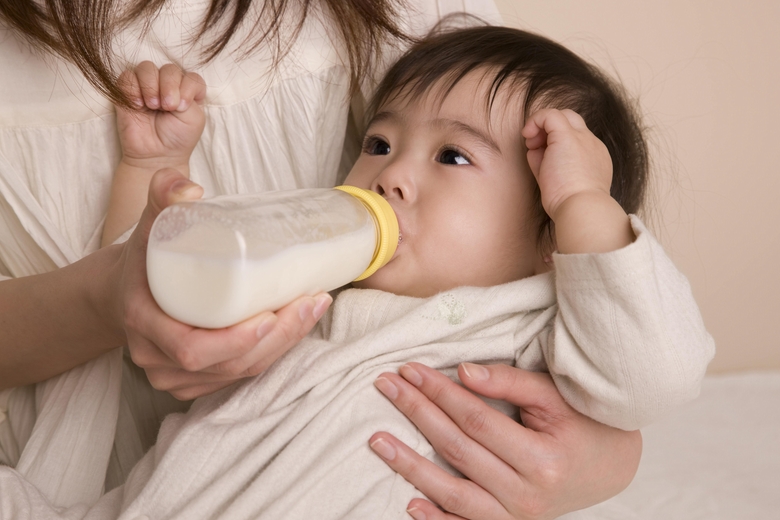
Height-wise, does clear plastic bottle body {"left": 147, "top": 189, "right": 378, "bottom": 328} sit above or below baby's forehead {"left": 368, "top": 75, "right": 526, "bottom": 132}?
below

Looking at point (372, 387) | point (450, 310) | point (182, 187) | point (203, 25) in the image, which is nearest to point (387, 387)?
point (372, 387)

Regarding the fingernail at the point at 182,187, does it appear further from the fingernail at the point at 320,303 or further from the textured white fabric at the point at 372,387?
the textured white fabric at the point at 372,387

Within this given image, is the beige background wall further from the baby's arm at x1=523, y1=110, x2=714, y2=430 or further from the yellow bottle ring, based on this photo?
the yellow bottle ring

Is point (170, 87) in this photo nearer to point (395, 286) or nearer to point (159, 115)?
point (159, 115)

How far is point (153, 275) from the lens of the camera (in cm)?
66

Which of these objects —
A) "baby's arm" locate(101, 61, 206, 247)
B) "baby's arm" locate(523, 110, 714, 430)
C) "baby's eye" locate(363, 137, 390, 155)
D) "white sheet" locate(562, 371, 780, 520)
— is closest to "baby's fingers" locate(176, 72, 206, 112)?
"baby's arm" locate(101, 61, 206, 247)

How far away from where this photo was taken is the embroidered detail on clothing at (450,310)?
97cm

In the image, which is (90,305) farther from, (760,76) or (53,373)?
(760,76)

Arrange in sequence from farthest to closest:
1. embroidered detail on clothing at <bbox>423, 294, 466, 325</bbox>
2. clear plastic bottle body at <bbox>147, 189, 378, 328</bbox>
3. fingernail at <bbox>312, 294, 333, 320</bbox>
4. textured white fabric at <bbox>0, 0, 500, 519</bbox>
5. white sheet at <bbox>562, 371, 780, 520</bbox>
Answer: white sheet at <bbox>562, 371, 780, 520</bbox>
textured white fabric at <bbox>0, 0, 500, 519</bbox>
embroidered detail on clothing at <bbox>423, 294, 466, 325</bbox>
fingernail at <bbox>312, 294, 333, 320</bbox>
clear plastic bottle body at <bbox>147, 189, 378, 328</bbox>

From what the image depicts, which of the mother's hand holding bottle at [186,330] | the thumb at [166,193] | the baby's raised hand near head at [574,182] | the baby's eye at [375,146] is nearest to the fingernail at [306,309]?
the mother's hand holding bottle at [186,330]

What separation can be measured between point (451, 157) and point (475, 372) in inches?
13.8

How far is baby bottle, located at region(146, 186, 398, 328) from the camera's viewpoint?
64 centimetres

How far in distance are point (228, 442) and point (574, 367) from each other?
17.7 inches

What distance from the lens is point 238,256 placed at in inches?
25.0
